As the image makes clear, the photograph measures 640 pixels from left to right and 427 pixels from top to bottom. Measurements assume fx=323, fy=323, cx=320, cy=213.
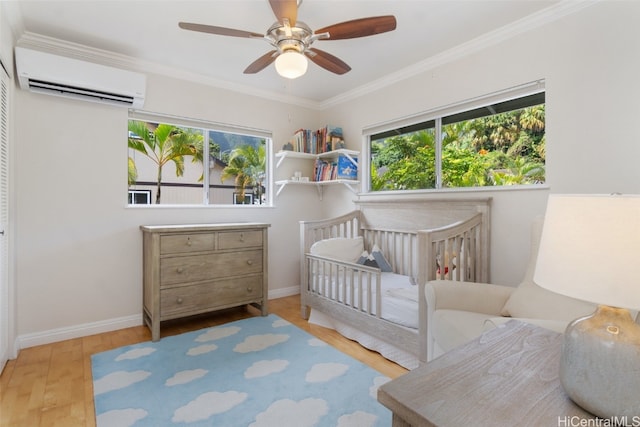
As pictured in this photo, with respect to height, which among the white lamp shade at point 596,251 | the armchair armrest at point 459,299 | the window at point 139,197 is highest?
the window at point 139,197

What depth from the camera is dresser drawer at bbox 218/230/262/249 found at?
9.36ft

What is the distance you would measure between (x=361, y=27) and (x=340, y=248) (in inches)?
72.5

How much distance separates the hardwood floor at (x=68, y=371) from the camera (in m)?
1.65

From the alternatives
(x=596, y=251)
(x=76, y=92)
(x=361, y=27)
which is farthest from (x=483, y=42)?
(x=76, y=92)

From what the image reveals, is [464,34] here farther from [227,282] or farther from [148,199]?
[148,199]

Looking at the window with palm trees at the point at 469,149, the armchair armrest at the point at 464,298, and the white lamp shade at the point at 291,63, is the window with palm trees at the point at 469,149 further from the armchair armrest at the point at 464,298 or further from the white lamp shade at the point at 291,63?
the white lamp shade at the point at 291,63

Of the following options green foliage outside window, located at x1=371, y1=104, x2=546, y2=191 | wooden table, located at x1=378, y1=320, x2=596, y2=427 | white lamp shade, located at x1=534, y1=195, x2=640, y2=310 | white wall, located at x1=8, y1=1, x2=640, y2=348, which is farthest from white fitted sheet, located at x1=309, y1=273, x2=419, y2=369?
white lamp shade, located at x1=534, y1=195, x2=640, y2=310

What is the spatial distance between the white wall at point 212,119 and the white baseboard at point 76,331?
30mm

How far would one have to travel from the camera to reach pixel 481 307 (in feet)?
6.07

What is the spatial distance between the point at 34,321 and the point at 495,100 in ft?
12.7

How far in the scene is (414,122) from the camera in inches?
118

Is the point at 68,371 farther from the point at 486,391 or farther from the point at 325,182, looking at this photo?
the point at 325,182

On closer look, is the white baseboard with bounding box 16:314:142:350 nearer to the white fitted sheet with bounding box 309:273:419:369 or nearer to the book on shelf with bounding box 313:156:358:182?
the white fitted sheet with bounding box 309:273:419:369

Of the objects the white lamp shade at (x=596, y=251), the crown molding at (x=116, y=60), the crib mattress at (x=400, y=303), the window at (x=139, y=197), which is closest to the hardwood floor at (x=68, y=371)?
the crib mattress at (x=400, y=303)
